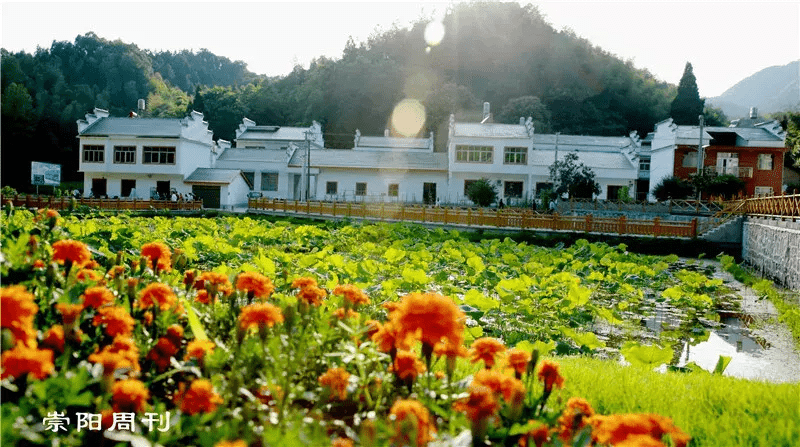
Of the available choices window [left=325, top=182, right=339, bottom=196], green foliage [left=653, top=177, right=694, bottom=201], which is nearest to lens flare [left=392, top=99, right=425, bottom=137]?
window [left=325, top=182, right=339, bottom=196]

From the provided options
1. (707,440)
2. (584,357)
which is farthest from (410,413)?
(584,357)

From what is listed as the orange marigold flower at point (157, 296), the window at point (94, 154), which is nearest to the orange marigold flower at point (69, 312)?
the orange marigold flower at point (157, 296)

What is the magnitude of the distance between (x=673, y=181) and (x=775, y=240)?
19.2 meters

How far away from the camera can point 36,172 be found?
3962 centimetres

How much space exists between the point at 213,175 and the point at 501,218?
2198cm

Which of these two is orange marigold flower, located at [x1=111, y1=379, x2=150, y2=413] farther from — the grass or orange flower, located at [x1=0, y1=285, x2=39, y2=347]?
the grass

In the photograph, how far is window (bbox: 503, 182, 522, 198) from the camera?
3934 cm

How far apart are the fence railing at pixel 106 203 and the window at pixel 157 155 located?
8.11 m

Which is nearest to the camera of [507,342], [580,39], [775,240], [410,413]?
[410,413]

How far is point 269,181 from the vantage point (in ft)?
139

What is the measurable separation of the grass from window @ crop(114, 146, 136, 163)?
3929 cm

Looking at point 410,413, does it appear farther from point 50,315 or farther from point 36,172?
point 36,172

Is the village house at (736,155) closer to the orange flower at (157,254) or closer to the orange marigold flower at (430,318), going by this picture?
the orange flower at (157,254)

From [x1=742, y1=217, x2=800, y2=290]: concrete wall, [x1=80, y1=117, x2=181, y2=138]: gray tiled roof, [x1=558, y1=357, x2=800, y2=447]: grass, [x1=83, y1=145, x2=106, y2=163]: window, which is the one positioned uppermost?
→ [x1=80, y1=117, x2=181, y2=138]: gray tiled roof
